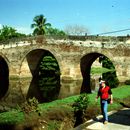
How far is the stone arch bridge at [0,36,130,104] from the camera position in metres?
27.9

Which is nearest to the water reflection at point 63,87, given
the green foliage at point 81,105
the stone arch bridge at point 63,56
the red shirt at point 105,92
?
the stone arch bridge at point 63,56

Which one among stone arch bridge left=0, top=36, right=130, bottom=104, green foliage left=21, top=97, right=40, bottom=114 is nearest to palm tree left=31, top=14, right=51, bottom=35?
stone arch bridge left=0, top=36, right=130, bottom=104

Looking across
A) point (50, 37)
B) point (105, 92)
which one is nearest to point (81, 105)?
point (105, 92)

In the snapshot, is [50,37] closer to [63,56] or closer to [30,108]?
[63,56]

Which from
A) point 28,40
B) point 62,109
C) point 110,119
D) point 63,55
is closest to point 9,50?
point 28,40

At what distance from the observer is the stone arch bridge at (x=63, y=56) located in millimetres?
27906

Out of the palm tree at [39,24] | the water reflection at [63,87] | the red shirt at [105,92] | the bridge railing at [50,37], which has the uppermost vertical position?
the palm tree at [39,24]

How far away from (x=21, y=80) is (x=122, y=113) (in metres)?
23.1

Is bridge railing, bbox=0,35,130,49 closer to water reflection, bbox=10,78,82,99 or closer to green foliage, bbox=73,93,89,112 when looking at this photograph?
water reflection, bbox=10,78,82,99

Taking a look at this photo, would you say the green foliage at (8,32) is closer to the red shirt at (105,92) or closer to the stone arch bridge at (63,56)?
the stone arch bridge at (63,56)

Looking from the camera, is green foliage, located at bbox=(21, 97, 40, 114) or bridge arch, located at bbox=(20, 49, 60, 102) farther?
bridge arch, located at bbox=(20, 49, 60, 102)

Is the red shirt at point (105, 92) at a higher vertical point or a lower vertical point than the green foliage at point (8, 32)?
lower

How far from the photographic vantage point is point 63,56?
31656 mm

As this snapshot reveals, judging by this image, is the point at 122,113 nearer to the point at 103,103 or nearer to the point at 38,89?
the point at 103,103
